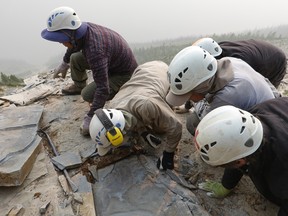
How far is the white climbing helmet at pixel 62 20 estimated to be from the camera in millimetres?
3818

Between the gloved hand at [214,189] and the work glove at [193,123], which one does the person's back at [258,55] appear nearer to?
the work glove at [193,123]

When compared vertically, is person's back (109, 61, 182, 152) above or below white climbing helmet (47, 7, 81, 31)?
below

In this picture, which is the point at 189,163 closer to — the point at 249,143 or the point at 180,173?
the point at 180,173

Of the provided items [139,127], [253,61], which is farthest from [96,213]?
[253,61]

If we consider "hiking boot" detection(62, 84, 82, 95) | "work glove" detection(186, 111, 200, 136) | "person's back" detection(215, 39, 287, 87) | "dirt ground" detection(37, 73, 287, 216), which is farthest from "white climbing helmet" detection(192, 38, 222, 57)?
"hiking boot" detection(62, 84, 82, 95)

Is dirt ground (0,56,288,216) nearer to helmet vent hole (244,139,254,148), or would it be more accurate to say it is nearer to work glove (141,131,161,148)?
work glove (141,131,161,148)

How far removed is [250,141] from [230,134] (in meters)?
0.18

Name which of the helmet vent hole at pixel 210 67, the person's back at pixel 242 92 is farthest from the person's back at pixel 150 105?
the helmet vent hole at pixel 210 67

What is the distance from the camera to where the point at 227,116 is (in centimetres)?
220

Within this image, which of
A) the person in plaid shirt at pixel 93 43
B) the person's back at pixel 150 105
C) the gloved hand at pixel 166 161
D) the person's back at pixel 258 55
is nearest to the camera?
the person's back at pixel 150 105

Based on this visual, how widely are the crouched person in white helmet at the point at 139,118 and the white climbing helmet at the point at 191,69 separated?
393 mm

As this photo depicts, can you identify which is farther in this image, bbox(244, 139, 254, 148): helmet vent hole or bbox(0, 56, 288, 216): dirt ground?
bbox(0, 56, 288, 216): dirt ground

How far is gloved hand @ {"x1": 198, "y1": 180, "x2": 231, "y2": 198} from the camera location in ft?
10.2

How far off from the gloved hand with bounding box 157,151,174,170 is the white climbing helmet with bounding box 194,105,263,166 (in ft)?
3.87
